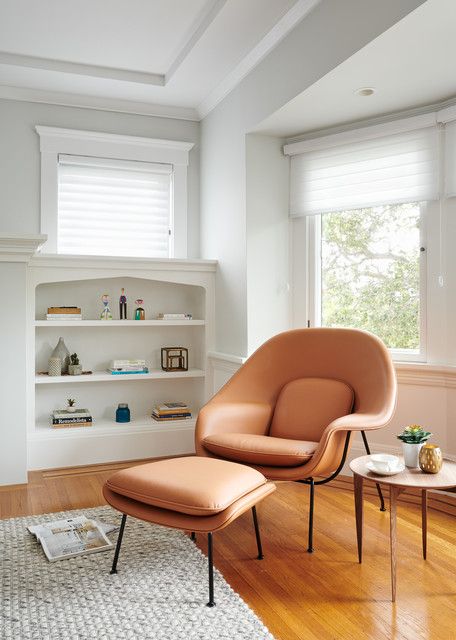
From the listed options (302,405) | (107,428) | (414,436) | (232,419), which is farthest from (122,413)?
(414,436)

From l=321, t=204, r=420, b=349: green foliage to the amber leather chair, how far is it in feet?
2.18

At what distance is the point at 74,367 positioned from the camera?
3.99 meters

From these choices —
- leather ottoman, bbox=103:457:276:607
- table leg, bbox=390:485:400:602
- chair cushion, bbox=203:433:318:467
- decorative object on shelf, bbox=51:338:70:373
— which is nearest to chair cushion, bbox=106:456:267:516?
leather ottoman, bbox=103:457:276:607

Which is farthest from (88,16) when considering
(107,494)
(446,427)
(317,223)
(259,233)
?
(446,427)

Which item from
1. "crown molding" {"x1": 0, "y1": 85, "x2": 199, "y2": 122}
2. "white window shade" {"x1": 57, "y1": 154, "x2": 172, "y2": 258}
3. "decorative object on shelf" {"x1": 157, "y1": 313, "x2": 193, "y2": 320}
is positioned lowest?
"decorative object on shelf" {"x1": 157, "y1": 313, "x2": 193, "y2": 320}

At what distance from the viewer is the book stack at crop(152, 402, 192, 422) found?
4164 millimetres

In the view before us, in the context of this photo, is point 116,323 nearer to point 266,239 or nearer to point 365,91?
point 266,239

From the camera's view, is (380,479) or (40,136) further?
(40,136)

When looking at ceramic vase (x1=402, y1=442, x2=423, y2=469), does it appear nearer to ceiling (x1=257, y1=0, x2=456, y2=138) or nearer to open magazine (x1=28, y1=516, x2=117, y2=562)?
open magazine (x1=28, y1=516, x2=117, y2=562)

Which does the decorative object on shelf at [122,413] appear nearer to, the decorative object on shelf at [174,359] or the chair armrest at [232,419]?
the decorative object on shelf at [174,359]

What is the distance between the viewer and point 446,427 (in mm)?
3242

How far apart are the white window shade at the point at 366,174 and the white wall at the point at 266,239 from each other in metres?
0.11

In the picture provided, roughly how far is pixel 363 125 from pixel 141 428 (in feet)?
8.22

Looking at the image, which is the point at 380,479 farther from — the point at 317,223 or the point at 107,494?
the point at 317,223
